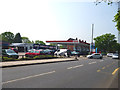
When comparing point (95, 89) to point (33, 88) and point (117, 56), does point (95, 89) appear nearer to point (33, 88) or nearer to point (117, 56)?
point (33, 88)

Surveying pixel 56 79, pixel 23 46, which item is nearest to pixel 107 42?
pixel 23 46

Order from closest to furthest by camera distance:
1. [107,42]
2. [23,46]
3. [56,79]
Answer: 1. [56,79]
2. [23,46]
3. [107,42]

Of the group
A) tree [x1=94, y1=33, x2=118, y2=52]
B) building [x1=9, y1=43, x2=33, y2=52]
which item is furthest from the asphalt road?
tree [x1=94, y1=33, x2=118, y2=52]

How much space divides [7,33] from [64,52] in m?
84.0

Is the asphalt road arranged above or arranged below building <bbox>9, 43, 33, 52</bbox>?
below

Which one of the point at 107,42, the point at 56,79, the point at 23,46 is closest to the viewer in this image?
the point at 56,79

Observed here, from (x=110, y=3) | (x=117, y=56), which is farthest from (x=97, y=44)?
(x=110, y=3)

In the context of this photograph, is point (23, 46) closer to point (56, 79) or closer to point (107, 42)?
point (107, 42)

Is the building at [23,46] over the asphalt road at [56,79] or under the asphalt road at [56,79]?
over

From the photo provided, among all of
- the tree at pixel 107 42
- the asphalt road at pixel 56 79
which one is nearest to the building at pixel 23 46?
the tree at pixel 107 42

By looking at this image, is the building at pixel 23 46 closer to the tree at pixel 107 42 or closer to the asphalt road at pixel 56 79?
the tree at pixel 107 42

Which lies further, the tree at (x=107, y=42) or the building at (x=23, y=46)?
the tree at (x=107, y=42)

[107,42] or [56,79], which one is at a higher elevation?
[107,42]

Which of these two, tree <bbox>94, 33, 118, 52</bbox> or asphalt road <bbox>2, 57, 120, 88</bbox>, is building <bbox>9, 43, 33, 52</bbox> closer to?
tree <bbox>94, 33, 118, 52</bbox>
